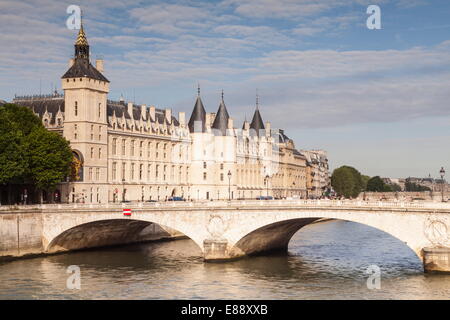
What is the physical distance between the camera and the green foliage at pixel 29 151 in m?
68.5

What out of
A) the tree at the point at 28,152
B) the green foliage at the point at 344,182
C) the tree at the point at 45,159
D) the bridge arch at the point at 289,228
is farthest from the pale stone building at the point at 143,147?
the green foliage at the point at 344,182

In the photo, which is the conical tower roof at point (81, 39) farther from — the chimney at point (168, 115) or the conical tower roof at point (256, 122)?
the conical tower roof at point (256, 122)

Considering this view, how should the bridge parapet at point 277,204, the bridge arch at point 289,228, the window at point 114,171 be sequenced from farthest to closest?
the window at point 114,171, the bridge parapet at point 277,204, the bridge arch at point 289,228

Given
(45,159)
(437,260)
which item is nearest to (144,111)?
(45,159)

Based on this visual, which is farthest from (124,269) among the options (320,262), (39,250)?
(320,262)

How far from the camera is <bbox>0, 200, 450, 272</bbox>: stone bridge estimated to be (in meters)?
53.2

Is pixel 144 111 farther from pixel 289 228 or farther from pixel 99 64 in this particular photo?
pixel 289 228

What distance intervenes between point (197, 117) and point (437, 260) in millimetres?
64939

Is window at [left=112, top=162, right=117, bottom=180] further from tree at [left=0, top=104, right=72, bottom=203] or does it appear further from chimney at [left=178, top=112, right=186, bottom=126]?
chimney at [left=178, top=112, right=186, bottom=126]

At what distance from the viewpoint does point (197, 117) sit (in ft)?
370

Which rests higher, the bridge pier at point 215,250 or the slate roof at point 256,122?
the slate roof at point 256,122
